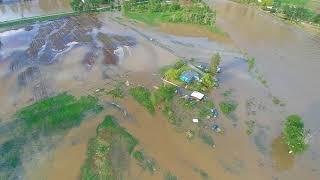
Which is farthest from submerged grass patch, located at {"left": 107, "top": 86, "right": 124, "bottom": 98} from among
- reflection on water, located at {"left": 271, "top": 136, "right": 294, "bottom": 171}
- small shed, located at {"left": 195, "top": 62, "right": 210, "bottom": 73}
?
reflection on water, located at {"left": 271, "top": 136, "right": 294, "bottom": 171}

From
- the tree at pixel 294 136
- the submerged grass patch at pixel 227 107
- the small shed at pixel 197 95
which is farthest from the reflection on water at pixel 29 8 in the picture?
the tree at pixel 294 136

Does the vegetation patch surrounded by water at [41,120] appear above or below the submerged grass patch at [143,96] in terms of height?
below

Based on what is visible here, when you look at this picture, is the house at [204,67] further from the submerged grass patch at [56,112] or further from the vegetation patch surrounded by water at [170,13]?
the submerged grass patch at [56,112]

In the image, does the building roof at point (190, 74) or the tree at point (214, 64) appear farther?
the tree at point (214, 64)

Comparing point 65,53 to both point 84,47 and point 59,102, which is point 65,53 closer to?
point 84,47

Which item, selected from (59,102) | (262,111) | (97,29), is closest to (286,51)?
(262,111)

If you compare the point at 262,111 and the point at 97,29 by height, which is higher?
the point at 97,29
